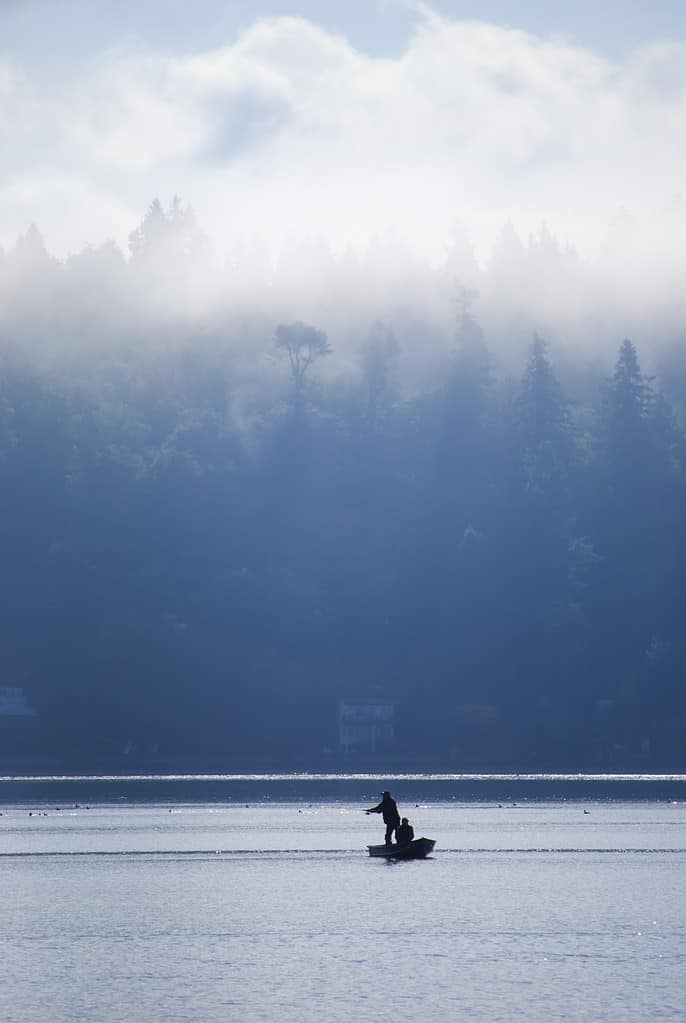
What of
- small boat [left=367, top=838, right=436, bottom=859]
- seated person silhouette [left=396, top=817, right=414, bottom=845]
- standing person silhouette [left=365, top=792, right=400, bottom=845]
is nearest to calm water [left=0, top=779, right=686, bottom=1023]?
small boat [left=367, top=838, right=436, bottom=859]

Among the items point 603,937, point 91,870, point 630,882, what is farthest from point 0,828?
point 603,937

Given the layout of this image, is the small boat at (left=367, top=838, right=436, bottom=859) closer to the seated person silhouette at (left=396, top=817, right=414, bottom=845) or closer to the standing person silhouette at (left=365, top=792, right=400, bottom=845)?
the seated person silhouette at (left=396, top=817, right=414, bottom=845)

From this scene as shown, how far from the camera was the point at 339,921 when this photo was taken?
55.9 metres

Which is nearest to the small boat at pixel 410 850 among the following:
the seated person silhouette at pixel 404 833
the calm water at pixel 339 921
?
the seated person silhouette at pixel 404 833

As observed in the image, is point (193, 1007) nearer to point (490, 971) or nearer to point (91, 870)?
point (490, 971)

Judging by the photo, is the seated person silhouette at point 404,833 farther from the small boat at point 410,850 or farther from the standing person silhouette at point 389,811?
the standing person silhouette at point 389,811

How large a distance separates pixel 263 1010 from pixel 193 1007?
1.69 meters

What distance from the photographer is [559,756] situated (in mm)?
195750

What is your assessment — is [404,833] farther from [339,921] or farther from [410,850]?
[339,921]

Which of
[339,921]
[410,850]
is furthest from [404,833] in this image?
[339,921]

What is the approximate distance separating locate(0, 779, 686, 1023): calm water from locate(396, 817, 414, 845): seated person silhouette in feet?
3.70

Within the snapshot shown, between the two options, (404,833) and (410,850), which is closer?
(404,833)

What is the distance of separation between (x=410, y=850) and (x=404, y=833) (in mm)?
1373

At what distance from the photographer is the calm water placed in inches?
1639
